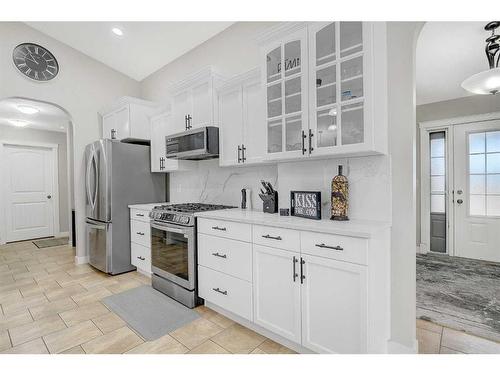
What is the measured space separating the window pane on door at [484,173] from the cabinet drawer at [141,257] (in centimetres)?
491

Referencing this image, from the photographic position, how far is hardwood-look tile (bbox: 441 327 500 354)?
1850 millimetres

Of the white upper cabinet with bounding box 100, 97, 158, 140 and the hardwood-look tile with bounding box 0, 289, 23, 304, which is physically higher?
the white upper cabinet with bounding box 100, 97, 158, 140

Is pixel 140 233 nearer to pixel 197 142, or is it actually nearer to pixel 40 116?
pixel 197 142

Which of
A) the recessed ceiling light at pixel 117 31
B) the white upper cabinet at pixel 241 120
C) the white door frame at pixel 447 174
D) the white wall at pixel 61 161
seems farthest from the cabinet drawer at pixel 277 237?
the white wall at pixel 61 161

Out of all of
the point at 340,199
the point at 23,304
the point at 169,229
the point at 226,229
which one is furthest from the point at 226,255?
the point at 23,304

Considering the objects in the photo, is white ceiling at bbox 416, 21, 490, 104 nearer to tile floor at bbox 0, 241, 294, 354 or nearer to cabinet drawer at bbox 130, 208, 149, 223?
tile floor at bbox 0, 241, 294, 354

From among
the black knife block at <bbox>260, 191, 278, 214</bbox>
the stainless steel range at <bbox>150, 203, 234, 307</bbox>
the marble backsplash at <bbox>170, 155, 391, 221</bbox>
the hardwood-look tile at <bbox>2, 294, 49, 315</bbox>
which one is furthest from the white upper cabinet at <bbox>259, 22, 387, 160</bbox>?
the hardwood-look tile at <bbox>2, 294, 49, 315</bbox>

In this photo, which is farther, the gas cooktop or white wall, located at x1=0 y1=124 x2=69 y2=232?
white wall, located at x1=0 y1=124 x2=69 y2=232

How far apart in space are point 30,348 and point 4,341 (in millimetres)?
287

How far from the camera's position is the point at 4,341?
79.0 inches

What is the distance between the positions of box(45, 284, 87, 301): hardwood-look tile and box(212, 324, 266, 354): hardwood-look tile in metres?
1.92

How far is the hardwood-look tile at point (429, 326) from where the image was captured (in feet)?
6.91
